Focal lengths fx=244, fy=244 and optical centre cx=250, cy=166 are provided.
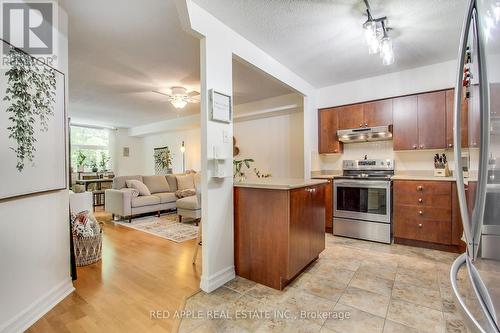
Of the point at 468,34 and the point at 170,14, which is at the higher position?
the point at 170,14

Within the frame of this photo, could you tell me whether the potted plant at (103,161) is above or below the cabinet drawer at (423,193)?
above

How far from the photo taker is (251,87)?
13.6 feet

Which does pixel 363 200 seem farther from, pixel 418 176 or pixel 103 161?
pixel 103 161

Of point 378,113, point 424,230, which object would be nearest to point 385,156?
point 378,113

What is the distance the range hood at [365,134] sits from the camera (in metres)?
3.53

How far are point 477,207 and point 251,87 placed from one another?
150 inches

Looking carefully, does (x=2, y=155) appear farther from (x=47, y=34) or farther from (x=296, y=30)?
(x=296, y=30)

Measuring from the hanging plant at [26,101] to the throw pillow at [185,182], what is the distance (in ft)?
13.2

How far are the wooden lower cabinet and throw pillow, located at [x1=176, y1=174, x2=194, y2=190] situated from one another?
433 centimetres

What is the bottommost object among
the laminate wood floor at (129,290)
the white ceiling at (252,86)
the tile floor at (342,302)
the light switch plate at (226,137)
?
the tile floor at (342,302)

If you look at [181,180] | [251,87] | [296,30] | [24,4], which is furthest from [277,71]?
[181,180]

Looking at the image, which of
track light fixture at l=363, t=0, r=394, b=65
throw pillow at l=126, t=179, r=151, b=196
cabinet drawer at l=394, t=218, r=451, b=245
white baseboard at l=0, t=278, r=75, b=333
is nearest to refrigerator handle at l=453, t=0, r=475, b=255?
track light fixture at l=363, t=0, r=394, b=65

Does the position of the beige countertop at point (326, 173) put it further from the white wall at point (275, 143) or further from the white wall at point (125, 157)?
the white wall at point (125, 157)

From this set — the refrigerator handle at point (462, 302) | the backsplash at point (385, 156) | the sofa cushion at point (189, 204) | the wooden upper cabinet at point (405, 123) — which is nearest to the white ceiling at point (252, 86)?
the backsplash at point (385, 156)
